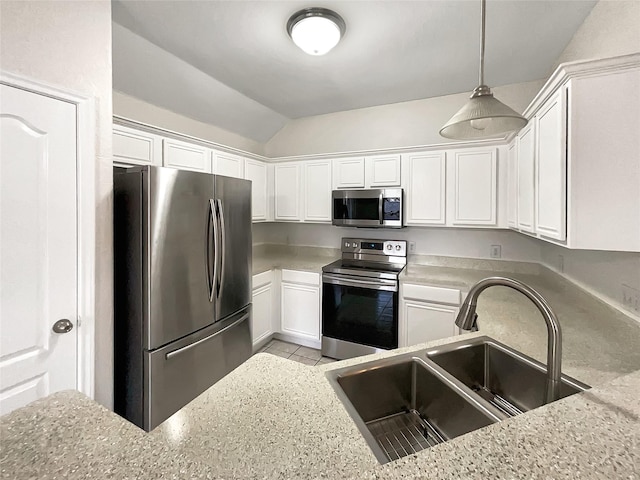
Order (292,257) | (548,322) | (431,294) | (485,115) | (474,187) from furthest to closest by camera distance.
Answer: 1. (292,257)
2. (474,187)
3. (431,294)
4. (485,115)
5. (548,322)

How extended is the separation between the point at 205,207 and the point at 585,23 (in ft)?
8.94

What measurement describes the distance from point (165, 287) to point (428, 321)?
211 cm

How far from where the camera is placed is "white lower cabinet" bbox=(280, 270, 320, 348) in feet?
9.97

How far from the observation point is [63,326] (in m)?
1.41

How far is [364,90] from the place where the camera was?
290 cm

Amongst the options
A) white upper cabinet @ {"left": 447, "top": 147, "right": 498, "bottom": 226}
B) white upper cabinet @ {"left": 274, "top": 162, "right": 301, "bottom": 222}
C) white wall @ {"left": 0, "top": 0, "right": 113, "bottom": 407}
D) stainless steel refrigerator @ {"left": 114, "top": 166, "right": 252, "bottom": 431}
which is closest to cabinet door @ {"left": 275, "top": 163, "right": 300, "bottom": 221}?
white upper cabinet @ {"left": 274, "top": 162, "right": 301, "bottom": 222}

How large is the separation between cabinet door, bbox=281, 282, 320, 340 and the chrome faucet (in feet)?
7.08

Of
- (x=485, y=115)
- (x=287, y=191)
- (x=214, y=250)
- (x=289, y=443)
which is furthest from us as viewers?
(x=287, y=191)

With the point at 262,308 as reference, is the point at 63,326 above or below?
above

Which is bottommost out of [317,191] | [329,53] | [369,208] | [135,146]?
[369,208]

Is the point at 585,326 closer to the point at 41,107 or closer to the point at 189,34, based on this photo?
the point at 41,107

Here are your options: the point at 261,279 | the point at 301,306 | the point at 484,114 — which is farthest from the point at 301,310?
the point at 484,114

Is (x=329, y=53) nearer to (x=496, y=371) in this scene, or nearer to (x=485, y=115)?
(x=485, y=115)

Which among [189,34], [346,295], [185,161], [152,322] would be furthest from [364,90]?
[152,322]
